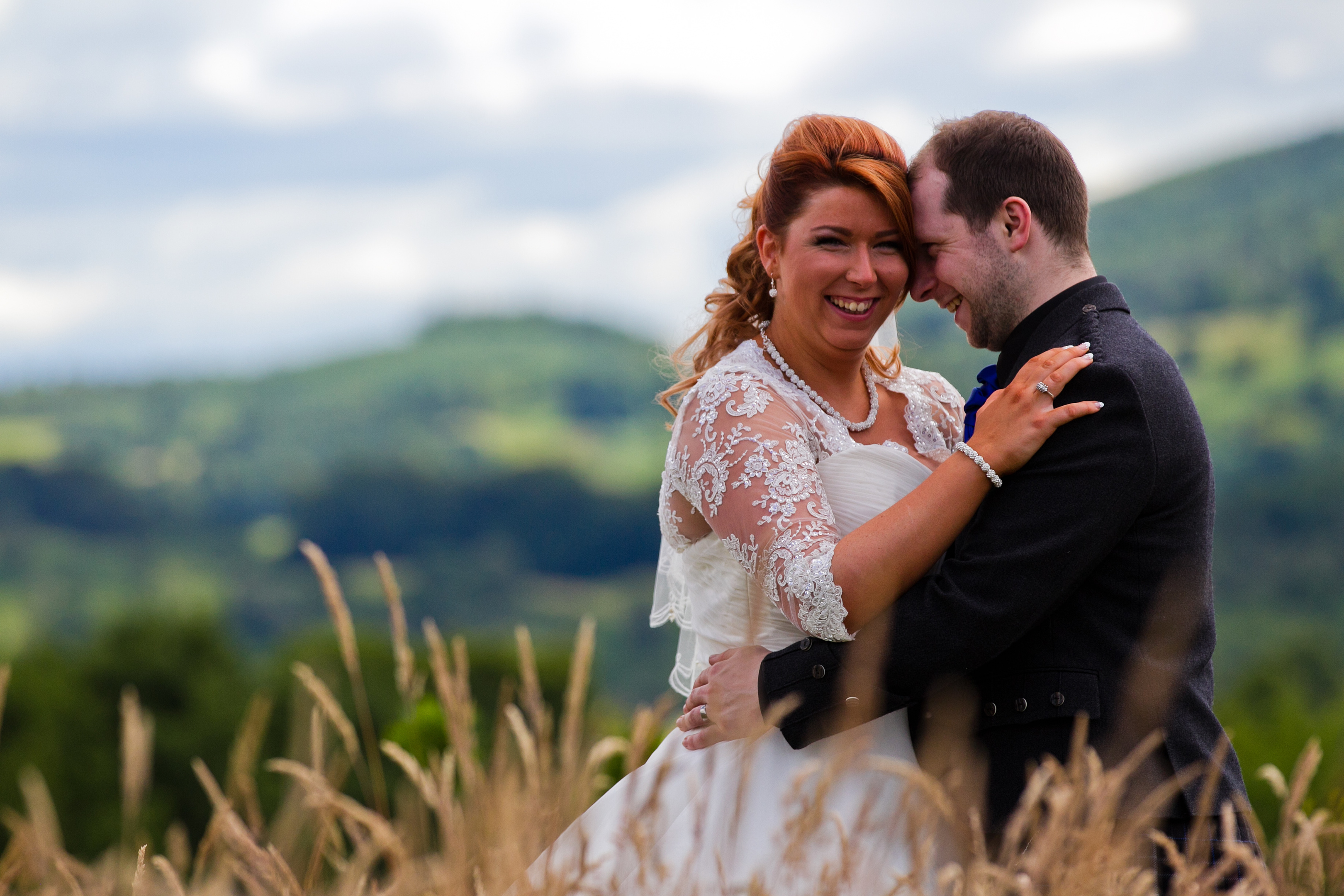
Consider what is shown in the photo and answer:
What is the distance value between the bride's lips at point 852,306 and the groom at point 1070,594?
605 millimetres

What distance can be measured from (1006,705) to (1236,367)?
5380 inches

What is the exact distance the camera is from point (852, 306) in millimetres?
3967

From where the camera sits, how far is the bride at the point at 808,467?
3174 mm

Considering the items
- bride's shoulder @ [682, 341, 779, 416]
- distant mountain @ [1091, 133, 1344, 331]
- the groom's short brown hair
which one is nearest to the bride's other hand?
the groom's short brown hair

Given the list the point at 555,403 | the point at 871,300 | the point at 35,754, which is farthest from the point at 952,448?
the point at 555,403

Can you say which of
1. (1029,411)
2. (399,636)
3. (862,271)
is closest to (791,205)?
(862,271)

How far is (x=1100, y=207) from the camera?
17938cm

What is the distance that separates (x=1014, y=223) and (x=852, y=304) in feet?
2.08

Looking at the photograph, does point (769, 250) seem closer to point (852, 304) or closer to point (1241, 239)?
point (852, 304)

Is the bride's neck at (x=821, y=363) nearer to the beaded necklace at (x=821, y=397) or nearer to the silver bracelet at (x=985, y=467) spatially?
the beaded necklace at (x=821, y=397)

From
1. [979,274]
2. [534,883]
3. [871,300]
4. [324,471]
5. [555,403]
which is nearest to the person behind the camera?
[534,883]

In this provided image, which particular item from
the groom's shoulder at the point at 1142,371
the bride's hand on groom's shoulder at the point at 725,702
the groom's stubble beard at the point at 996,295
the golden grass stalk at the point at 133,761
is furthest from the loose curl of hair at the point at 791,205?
the golden grass stalk at the point at 133,761

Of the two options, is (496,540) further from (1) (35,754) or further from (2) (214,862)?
(2) (214,862)

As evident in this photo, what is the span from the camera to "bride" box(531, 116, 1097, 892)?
125 inches
